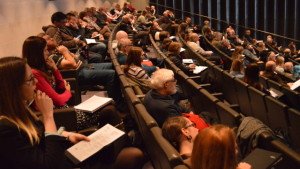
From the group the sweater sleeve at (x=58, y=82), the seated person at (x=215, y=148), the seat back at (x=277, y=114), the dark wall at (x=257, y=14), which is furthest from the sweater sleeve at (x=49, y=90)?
the dark wall at (x=257, y=14)

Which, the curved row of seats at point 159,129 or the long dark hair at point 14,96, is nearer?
the long dark hair at point 14,96

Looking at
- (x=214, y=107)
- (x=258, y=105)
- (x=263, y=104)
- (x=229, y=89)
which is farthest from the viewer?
(x=229, y=89)

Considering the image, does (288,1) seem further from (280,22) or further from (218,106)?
(218,106)

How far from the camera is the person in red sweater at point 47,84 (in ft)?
9.18

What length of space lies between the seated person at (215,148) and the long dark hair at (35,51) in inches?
63.8

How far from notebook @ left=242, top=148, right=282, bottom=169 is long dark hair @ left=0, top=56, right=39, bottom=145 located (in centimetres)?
104

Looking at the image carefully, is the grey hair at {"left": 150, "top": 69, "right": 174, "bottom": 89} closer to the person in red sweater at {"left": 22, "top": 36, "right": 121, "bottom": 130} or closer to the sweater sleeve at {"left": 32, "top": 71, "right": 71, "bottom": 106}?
the person in red sweater at {"left": 22, "top": 36, "right": 121, "bottom": 130}

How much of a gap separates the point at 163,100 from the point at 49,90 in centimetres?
84

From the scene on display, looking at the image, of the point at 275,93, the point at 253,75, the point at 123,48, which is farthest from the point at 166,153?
the point at 123,48

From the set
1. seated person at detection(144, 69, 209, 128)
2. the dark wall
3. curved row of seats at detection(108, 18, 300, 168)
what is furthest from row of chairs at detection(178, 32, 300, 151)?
the dark wall

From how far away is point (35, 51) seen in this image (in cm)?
281

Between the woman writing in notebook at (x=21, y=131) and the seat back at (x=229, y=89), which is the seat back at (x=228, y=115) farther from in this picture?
the woman writing in notebook at (x=21, y=131)

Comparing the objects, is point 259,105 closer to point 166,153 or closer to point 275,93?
point 275,93

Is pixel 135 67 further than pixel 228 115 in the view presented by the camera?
Yes
